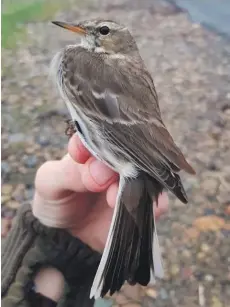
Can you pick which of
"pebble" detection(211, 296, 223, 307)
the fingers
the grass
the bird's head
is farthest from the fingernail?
the grass

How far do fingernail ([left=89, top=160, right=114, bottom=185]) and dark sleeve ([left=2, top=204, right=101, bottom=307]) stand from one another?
0.62 feet

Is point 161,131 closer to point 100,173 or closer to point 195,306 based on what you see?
point 100,173

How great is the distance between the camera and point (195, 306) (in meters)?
0.89

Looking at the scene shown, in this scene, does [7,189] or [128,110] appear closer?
[128,110]

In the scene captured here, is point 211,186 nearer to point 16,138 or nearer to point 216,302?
point 216,302

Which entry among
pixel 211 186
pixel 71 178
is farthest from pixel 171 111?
pixel 71 178

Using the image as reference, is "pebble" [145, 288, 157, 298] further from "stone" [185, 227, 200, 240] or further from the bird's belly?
the bird's belly

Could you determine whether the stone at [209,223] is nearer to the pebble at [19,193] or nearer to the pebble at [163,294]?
the pebble at [163,294]

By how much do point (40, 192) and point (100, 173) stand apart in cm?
17

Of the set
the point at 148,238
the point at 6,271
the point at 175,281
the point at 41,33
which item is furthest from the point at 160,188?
the point at 41,33

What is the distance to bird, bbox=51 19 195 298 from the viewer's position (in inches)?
28.8

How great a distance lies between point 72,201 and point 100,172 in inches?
6.1

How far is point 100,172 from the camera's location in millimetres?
756

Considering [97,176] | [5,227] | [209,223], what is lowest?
[5,227]
